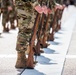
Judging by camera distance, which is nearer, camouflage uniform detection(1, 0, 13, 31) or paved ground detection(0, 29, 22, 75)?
paved ground detection(0, 29, 22, 75)

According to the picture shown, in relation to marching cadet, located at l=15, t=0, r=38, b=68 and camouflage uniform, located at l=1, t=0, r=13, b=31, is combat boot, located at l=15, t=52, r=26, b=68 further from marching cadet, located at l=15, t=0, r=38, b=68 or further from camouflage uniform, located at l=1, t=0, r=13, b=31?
camouflage uniform, located at l=1, t=0, r=13, b=31

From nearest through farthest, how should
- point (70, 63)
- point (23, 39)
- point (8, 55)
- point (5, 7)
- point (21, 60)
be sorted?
point (23, 39)
point (21, 60)
point (70, 63)
point (8, 55)
point (5, 7)

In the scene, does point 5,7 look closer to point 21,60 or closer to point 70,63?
point 70,63

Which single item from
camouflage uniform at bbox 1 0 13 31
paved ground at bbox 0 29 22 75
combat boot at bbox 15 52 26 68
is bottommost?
paved ground at bbox 0 29 22 75

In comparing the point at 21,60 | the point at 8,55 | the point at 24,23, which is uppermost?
the point at 24,23

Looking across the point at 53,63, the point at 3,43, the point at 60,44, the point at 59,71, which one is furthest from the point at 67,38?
the point at 59,71

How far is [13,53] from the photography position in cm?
945

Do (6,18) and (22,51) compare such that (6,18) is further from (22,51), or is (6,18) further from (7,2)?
(22,51)

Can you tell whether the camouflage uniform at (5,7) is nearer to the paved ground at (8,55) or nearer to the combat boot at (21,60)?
the paved ground at (8,55)

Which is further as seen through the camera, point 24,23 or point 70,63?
point 70,63

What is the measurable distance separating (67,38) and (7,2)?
7.49 feet

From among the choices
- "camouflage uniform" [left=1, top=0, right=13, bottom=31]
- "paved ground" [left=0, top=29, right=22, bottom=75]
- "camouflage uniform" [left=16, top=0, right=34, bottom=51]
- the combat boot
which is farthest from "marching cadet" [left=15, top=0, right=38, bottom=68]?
"camouflage uniform" [left=1, top=0, right=13, bottom=31]

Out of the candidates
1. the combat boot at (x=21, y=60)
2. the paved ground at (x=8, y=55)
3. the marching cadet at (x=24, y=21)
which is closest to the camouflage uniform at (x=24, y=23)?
the marching cadet at (x=24, y=21)

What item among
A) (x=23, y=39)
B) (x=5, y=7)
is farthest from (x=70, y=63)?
(x=5, y=7)
